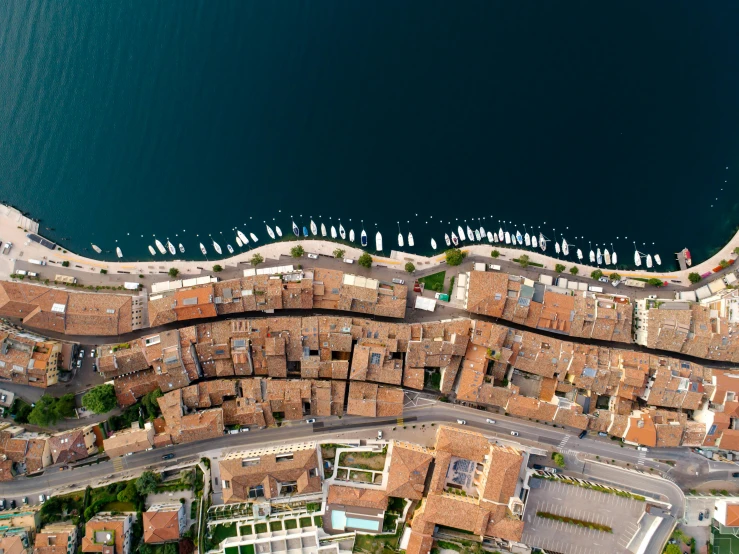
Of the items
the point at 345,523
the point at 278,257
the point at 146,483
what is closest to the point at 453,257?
the point at 278,257

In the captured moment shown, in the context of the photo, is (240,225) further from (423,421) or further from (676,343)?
(676,343)

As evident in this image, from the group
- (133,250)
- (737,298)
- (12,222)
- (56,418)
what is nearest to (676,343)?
(737,298)

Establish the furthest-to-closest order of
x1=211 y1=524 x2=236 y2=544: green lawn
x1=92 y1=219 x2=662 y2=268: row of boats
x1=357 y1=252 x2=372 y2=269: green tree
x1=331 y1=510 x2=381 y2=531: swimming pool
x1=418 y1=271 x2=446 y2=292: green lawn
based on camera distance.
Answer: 1. x1=92 y1=219 x2=662 y2=268: row of boats
2. x1=418 y1=271 x2=446 y2=292: green lawn
3. x1=357 y1=252 x2=372 y2=269: green tree
4. x1=331 y1=510 x2=381 y2=531: swimming pool
5. x1=211 y1=524 x2=236 y2=544: green lawn

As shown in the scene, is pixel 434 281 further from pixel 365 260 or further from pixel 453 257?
pixel 365 260

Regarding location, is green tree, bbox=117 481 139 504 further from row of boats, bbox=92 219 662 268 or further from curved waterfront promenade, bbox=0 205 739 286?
row of boats, bbox=92 219 662 268

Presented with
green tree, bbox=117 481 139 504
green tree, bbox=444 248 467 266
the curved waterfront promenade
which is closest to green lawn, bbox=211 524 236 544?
green tree, bbox=117 481 139 504

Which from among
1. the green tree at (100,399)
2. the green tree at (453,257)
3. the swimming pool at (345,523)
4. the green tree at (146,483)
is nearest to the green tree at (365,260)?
the green tree at (453,257)

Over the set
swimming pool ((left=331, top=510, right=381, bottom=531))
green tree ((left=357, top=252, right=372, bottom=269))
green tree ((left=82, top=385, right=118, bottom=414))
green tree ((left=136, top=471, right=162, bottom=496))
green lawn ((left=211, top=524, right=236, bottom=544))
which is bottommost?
green lawn ((left=211, top=524, right=236, bottom=544))
